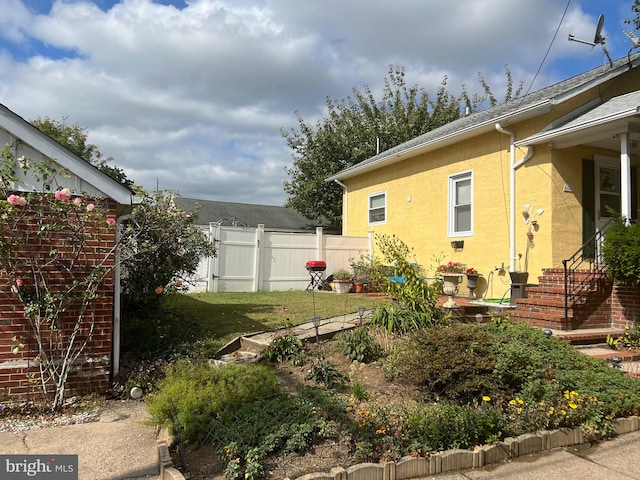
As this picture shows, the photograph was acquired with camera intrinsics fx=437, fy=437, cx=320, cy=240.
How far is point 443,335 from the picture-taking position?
179 inches

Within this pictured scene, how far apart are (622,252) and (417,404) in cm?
453

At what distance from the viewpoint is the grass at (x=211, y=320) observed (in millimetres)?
5891

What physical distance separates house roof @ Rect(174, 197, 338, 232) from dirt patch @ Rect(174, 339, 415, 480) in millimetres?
22755

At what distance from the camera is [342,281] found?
12.8m

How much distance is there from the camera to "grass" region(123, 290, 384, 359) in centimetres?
589

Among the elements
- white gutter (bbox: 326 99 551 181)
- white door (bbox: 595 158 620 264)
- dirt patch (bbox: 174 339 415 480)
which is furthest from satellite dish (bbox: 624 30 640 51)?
dirt patch (bbox: 174 339 415 480)

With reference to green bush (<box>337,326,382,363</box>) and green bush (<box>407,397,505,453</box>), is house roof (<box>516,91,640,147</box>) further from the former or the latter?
green bush (<box>407,397,505,453</box>)

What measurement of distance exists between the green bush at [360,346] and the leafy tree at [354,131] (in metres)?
18.7

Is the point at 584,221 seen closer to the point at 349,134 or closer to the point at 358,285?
the point at 358,285

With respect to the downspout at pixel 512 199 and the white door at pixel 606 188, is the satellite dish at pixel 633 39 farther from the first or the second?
the downspout at pixel 512 199

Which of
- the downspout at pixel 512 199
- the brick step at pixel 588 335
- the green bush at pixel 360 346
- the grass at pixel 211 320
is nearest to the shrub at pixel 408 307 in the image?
the green bush at pixel 360 346

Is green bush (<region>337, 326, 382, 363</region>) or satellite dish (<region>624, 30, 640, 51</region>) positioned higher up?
satellite dish (<region>624, 30, 640, 51</region>)

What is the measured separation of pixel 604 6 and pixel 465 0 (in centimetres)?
440

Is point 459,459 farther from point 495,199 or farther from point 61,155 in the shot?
point 495,199
